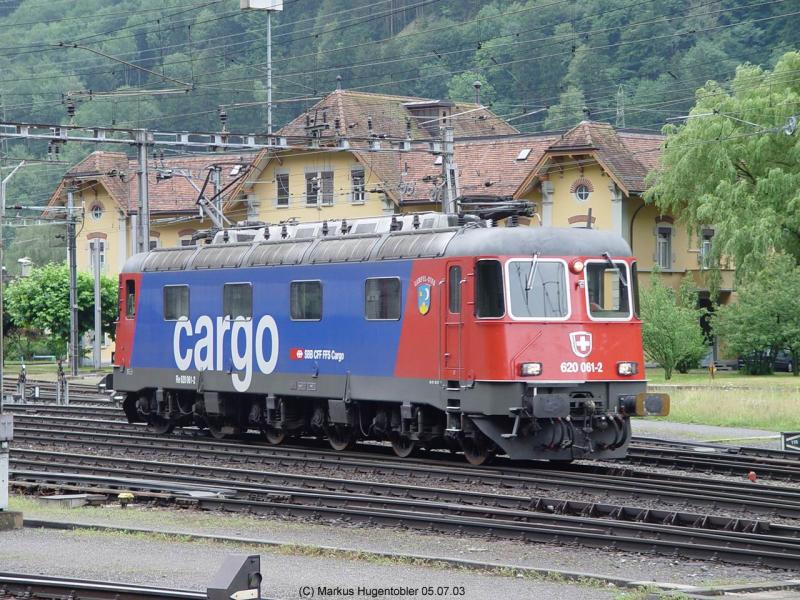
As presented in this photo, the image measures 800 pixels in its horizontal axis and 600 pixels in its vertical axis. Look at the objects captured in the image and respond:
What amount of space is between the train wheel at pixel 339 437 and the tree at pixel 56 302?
119 ft

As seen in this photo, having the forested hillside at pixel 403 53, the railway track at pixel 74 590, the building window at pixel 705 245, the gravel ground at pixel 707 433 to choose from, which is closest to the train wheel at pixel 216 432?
the gravel ground at pixel 707 433

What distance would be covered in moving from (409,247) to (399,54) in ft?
235

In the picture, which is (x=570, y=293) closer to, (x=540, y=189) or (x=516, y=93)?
(x=540, y=189)

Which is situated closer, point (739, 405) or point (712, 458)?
point (712, 458)

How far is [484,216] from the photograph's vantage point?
22828mm

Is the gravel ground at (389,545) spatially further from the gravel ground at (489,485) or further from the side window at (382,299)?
the side window at (382,299)

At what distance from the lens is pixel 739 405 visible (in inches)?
1284

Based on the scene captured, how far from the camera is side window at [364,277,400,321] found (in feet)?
74.4

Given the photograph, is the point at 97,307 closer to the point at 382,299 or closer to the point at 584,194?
the point at 584,194

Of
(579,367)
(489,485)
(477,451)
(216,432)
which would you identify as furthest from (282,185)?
(489,485)

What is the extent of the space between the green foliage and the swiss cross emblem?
28.6m

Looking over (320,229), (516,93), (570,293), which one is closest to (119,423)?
(320,229)

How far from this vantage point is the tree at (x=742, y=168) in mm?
50656

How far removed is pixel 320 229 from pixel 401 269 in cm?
335
